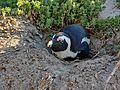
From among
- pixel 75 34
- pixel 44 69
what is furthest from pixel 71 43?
pixel 44 69

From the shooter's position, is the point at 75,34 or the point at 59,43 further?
the point at 75,34

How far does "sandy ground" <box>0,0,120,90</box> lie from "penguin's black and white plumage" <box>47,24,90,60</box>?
16cm

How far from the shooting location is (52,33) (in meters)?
4.80

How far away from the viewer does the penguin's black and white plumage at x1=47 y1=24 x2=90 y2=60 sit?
4.34 m

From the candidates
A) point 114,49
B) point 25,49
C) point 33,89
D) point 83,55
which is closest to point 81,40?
point 83,55

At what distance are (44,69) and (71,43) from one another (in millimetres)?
816

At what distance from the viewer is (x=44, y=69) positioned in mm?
3748

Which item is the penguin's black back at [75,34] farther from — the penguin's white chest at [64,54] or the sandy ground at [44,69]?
the sandy ground at [44,69]

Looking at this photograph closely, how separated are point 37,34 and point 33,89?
1185 millimetres

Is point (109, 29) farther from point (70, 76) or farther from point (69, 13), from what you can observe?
point (70, 76)

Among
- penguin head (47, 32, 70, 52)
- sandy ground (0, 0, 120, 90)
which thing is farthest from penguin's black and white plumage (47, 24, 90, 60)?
sandy ground (0, 0, 120, 90)

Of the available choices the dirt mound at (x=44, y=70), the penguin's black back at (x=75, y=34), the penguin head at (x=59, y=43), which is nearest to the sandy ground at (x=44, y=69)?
the dirt mound at (x=44, y=70)

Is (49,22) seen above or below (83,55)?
above

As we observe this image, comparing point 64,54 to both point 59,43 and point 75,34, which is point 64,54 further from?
point 75,34
